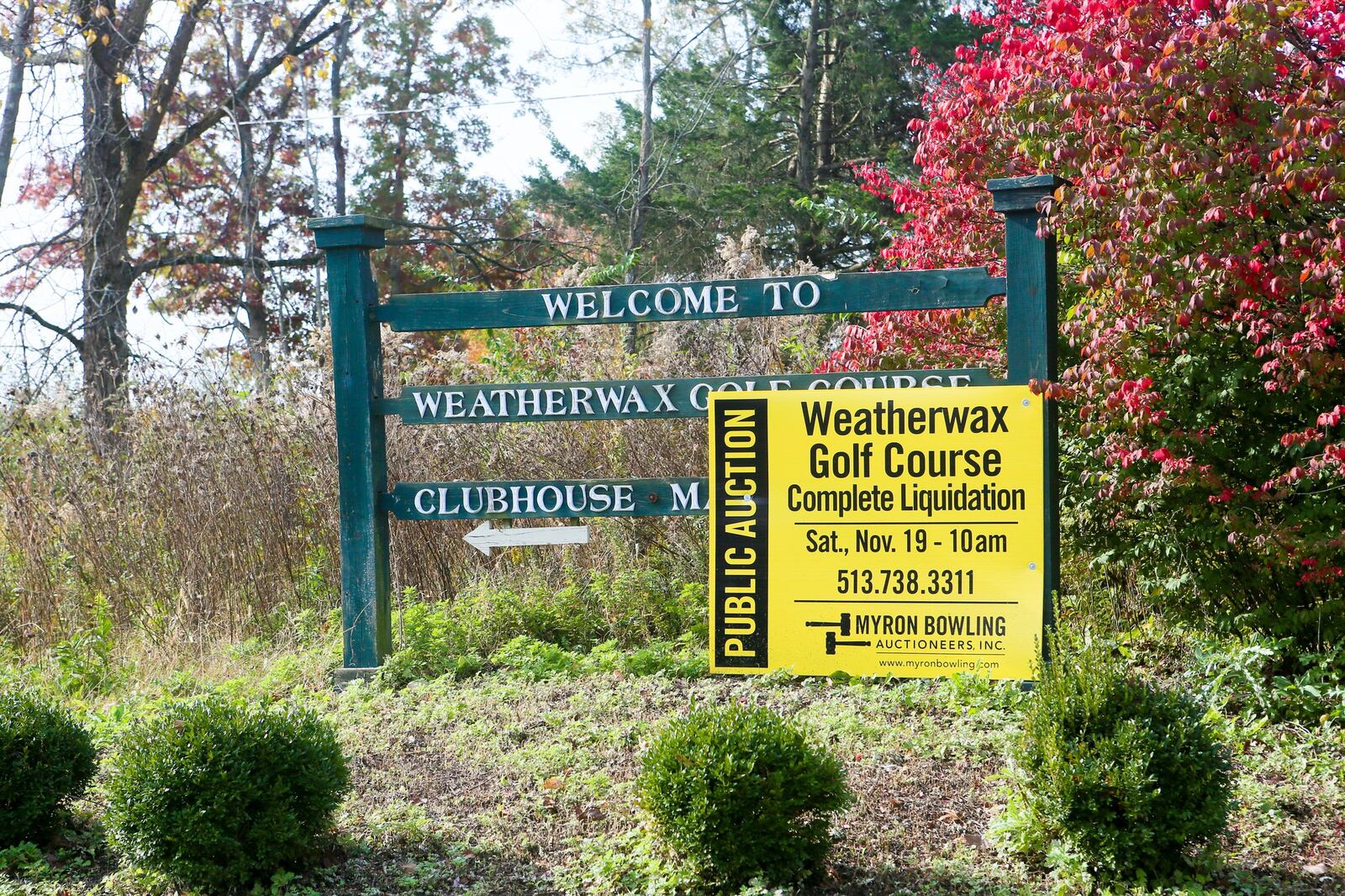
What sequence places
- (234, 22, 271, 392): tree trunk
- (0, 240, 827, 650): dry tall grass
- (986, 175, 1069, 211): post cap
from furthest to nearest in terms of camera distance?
(234, 22, 271, 392): tree trunk, (0, 240, 827, 650): dry tall grass, (986, 175, 1069, 211): post cap

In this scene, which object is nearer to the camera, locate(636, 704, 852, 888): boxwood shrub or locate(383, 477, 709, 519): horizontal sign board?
locate(636, 704, 852, 888): boxwood shrub

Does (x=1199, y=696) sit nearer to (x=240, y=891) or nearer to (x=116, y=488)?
(x=240, y=891)

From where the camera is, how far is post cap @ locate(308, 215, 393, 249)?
583cm

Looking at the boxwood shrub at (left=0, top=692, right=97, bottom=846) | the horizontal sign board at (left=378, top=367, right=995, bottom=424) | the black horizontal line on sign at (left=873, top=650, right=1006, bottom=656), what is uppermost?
the horizontal sign board at (left=378, top=367, right=995, bottom=424)

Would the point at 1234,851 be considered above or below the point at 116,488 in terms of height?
below

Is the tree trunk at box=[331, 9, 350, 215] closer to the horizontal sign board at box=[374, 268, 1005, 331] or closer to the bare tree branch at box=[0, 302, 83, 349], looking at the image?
the bare tree branch at box=[0, 302, 83, 349]

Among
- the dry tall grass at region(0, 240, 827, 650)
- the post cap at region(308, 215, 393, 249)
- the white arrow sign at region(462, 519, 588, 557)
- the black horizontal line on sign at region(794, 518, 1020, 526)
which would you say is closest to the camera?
the black horizontal line on sign at region(794, 518, 1020, 526)

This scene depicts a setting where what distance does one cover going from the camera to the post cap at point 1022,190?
5.12 m

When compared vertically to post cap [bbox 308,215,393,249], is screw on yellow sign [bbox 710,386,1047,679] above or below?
below

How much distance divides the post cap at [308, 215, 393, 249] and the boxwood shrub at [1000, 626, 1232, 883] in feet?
13.0

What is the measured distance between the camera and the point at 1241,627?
17.1 feet

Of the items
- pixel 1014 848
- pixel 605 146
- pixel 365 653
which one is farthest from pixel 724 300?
pixel 605 146

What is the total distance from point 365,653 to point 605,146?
1824cm

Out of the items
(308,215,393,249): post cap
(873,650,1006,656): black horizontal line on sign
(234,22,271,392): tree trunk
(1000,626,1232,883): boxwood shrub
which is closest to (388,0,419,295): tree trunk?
(234,22,271,392): tree trunk
